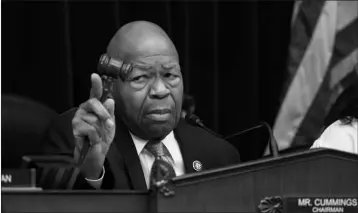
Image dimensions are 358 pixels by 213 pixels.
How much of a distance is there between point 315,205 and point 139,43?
0.66 meters

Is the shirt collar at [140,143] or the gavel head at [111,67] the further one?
the shirt collar at [140,143]

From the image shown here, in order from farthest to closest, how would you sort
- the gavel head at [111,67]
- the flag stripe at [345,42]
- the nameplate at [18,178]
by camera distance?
the flag stripe at [345,42] < the gavel head at [111,67] < the nameplate at [18,178]

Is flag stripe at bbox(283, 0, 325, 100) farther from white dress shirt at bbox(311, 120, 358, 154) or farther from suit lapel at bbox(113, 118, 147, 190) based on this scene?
suit lapel at bbox(113, 118, 147, 190)

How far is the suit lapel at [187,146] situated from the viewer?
1944 millimetres

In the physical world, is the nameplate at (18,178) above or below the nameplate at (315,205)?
above

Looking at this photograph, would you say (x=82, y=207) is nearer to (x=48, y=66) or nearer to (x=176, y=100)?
(x=176, y=100)

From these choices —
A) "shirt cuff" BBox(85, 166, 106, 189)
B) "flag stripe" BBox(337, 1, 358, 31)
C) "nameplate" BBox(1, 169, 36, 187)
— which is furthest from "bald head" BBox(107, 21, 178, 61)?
"flag stripe" BBox(337, 1, 358, 31)

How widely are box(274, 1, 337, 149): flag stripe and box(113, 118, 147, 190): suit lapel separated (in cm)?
208

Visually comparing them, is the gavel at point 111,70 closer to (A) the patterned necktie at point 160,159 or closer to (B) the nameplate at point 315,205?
(A) the patterned necktie at point 160,159

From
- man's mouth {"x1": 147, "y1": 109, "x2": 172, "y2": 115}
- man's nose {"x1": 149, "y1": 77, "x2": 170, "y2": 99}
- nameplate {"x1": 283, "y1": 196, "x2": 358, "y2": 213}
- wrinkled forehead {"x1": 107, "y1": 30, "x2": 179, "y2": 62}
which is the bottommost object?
nameplate {"x1": 283, "y1": 196, "x2": 358, "y2": 213}

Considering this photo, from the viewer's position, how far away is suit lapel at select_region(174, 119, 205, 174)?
6.38 feet

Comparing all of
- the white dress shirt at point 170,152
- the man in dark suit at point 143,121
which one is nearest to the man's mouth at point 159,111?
the man in dark suit at point 143,121

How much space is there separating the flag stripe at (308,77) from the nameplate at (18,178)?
2642mm

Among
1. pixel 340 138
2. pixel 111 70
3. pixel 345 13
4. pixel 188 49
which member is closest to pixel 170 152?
pixel 111 70
